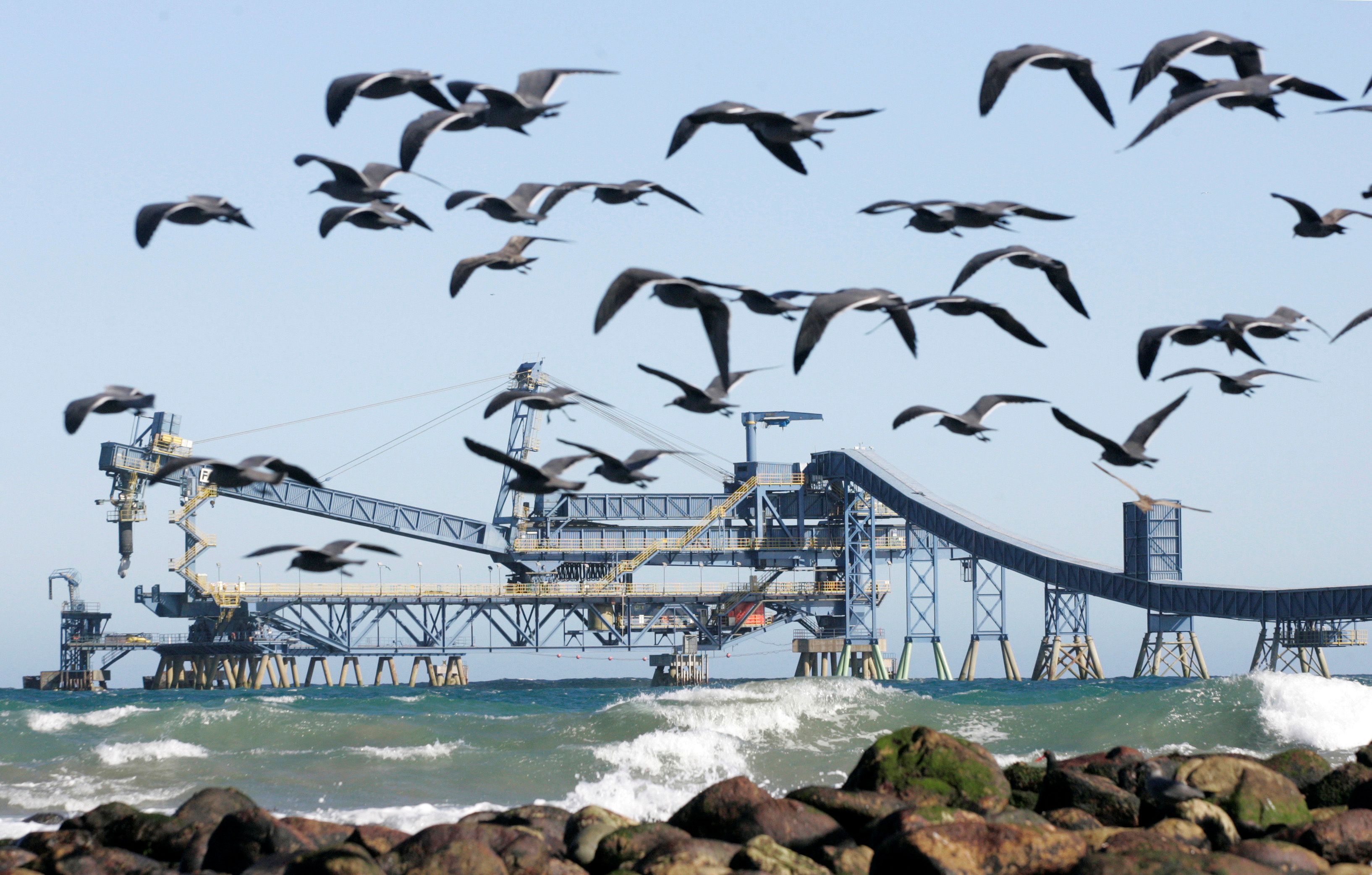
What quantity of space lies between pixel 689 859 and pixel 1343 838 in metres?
4.65

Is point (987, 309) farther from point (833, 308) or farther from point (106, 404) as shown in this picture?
point (106, 404)

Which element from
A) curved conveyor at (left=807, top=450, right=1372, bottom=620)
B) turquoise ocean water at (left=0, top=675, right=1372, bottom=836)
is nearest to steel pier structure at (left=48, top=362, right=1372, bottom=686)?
curved conveyor at (left=807, top=450, right=1372, bottom=620)

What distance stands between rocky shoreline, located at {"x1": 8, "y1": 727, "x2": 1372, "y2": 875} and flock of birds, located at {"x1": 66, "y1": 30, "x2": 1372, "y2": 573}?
2.28 meters

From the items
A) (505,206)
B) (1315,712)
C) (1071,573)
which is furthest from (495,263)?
(1071,573)

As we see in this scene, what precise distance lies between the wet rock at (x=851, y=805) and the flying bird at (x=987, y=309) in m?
3.70

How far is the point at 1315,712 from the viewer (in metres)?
28.8

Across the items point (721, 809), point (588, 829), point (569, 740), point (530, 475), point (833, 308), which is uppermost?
point (833, 308)

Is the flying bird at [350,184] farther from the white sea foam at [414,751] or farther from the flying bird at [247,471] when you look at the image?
the white sea foam at [414,751]

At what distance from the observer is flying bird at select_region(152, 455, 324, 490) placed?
441 inches

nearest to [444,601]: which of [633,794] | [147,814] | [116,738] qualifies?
[116,738]

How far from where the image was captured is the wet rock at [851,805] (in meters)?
12.0

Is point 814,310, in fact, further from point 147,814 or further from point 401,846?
point 147,814

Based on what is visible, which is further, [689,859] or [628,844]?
[628,844]

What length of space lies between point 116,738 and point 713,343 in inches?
773
